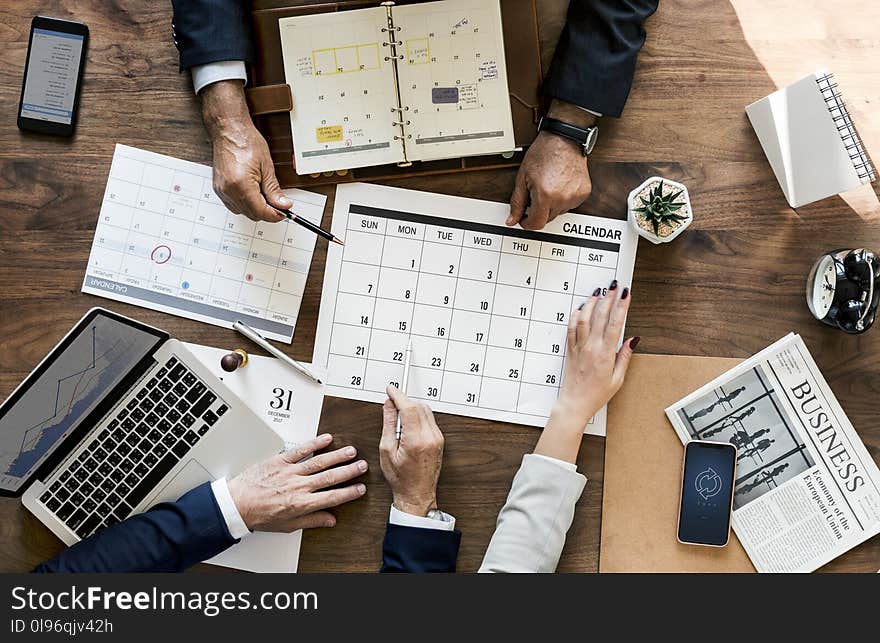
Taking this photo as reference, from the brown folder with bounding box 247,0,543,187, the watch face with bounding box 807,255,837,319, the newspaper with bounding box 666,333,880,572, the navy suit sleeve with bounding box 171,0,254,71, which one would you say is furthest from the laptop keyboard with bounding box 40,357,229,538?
the watch face with bounding box 807,255,837,319

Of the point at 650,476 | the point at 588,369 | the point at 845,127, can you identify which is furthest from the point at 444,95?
the point at 650,476

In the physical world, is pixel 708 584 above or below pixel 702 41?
below

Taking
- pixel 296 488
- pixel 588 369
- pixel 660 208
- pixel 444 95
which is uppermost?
pixel 444 95

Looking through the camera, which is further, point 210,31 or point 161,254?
point 161,254

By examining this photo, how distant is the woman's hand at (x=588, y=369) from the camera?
1.46 metres

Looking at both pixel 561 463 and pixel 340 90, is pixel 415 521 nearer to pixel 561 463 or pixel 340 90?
pixel 561 463

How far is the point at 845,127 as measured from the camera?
4.47ft

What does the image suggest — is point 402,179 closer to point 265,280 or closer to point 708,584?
point 265,280

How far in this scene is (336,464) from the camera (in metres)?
1.51

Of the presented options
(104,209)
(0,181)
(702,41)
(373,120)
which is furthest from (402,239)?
(0,181)

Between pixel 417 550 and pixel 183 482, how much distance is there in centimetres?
48

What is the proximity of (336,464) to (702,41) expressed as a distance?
44.6 inches

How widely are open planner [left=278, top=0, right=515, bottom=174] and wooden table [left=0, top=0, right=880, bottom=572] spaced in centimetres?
9

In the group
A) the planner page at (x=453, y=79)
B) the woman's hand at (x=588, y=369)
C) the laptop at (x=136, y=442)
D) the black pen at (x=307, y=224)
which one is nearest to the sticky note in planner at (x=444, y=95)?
the planner page at (x=453, y=79)
